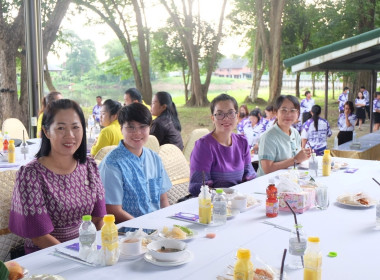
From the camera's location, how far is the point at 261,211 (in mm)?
2279

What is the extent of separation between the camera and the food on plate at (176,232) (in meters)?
1.82

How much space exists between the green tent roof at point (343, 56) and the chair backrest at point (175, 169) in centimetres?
344

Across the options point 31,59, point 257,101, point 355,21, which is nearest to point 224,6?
point 257,101

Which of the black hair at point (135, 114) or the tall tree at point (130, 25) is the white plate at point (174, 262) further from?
the tall tree at point (130, 25)

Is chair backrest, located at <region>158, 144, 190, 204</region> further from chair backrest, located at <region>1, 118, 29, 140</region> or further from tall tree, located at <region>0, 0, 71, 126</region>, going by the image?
tall tree, located at <region>0, 0, 71, 126</region>

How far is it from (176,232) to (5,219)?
879 millimetres

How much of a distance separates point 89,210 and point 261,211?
2.73 ft

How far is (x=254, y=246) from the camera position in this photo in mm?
1776

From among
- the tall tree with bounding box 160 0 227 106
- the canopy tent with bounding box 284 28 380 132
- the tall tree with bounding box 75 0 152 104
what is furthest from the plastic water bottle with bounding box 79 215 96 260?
the tall tree with bounding box 160 0 227 106

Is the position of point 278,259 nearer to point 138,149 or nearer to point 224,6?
point 138,149

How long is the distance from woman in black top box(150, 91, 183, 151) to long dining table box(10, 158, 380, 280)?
7.60ft

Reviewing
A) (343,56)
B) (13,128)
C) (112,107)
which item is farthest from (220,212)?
(343,56)

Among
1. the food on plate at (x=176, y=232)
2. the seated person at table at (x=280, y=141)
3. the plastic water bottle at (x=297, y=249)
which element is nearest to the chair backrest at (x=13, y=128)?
the seated person at table at (x=280, y=141)

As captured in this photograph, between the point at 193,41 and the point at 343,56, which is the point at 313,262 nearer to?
the point at 343,56
